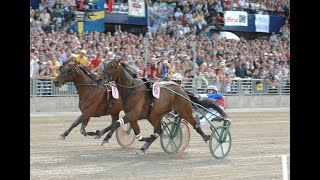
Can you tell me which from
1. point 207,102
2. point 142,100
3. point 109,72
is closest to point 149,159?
point 142,100

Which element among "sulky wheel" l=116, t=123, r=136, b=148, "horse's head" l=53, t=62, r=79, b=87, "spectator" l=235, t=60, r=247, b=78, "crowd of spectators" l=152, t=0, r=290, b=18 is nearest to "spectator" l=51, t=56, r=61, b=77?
"horse's head" l=53, t=62, r=79, b=87

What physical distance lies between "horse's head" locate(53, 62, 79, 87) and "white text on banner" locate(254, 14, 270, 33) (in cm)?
2126

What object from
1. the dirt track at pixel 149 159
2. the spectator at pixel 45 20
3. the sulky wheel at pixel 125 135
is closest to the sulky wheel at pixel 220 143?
the dirt track at pixel 149 159

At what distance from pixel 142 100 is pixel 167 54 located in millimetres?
11147

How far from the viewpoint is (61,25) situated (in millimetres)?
21688

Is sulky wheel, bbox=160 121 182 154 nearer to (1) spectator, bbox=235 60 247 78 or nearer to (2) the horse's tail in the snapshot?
(2) the horse's tail

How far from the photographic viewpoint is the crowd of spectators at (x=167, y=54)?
1664cm

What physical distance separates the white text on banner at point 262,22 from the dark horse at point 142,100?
2142 cm

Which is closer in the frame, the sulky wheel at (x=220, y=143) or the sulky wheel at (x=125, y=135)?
the sulky wheel at (x=220, y=143)

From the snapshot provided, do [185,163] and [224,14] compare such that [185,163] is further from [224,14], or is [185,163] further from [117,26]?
[224,14]

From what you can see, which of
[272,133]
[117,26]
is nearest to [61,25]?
[117,26]

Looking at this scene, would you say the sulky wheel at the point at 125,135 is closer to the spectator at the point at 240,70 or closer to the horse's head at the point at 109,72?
the horse's head at the point at 109,72

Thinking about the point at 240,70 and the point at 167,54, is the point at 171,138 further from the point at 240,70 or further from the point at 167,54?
the point at 240,70
